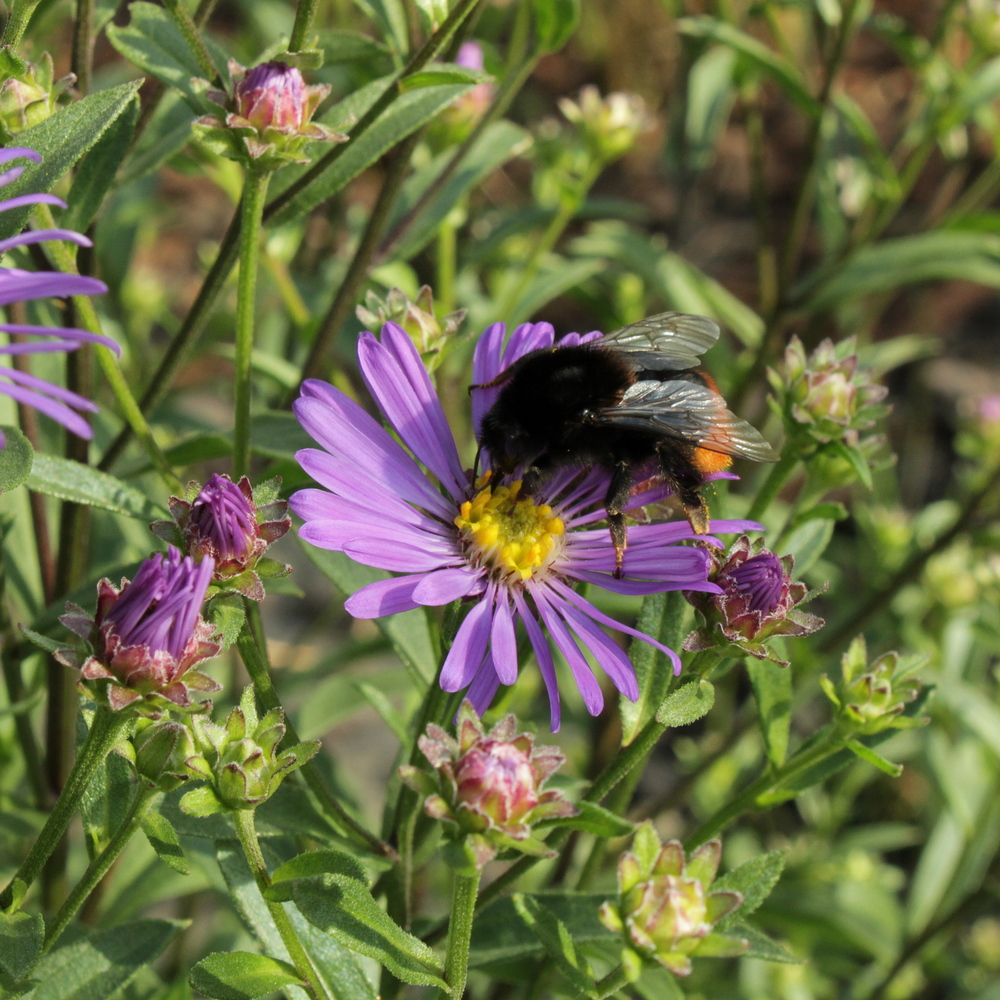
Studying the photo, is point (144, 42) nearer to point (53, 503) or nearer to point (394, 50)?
point (394, 50)

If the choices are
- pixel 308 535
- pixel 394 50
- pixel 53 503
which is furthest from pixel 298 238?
pixel 308 535

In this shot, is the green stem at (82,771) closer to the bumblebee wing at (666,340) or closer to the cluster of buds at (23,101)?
the cluster of buds at (23,101)

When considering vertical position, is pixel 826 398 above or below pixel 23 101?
below

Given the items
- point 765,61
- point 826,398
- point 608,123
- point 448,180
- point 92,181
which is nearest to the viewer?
point 92,181

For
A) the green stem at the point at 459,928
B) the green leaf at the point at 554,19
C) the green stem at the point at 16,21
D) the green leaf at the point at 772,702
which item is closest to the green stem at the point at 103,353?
the green stem at the point at 16,21

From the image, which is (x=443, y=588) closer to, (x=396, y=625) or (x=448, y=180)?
(x=396, y=625)

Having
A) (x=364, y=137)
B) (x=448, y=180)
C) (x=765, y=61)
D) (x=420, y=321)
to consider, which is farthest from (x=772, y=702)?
(x=765, y=61)
